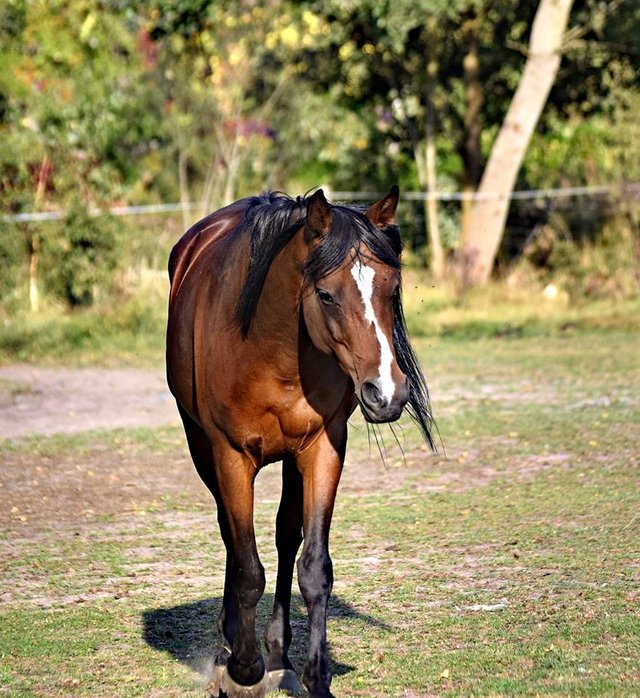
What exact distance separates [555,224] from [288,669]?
15.7 meters

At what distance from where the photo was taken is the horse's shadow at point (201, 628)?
5227 millimetres

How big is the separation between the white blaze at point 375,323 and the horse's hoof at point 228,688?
1314 mm

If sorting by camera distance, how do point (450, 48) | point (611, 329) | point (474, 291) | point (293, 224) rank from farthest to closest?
point (450, 48), point (474, 291), point (611, 329), point (293, 224)

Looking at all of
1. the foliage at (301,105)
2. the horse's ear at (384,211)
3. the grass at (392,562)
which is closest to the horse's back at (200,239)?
the horse's ear at (384,211)

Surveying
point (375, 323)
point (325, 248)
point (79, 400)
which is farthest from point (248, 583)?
point (79, 400)

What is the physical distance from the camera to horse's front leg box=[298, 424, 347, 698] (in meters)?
4.65

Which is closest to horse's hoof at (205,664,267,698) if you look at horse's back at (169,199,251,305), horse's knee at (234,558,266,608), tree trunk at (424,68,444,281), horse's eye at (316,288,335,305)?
horse's knee at (234,558,266,608)

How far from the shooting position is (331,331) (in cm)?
435

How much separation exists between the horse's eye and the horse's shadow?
1455mm

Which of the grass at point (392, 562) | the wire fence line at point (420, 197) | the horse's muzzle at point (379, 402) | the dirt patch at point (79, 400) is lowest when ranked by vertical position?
the dirt patch at point (79, 400)

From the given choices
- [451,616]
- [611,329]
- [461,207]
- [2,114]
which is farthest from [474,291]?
[451,616]

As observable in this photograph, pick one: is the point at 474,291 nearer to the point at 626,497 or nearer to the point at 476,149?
the point at 476,149

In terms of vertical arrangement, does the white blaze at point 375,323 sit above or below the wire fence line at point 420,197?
above

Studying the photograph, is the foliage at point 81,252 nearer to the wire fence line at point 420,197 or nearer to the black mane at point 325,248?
the wire fence line at point 420,197
